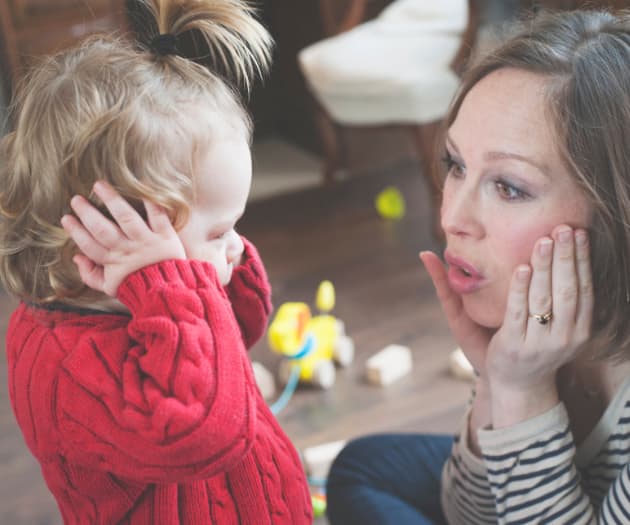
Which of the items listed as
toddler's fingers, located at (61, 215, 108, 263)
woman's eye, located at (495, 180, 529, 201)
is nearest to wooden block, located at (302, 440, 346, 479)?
woman's eye, located at (495, 180, 529, 201)

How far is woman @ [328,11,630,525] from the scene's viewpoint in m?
0.95

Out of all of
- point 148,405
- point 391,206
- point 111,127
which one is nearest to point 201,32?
point 111,127

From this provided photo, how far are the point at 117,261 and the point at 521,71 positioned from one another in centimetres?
50

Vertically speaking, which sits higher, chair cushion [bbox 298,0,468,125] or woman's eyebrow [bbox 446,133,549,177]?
woman's eyebrow [bbox 446,133,549,177]

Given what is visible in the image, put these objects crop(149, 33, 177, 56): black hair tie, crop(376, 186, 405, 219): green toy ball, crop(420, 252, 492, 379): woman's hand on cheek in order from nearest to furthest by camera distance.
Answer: crop(149, 33, 177, 56): black hair tie
crop(420, 252, 492, 379): woman's hand on cheek
crop(376, 186, 405, 219): green toy ball

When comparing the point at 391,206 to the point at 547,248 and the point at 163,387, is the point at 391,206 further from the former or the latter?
the point at 163,387

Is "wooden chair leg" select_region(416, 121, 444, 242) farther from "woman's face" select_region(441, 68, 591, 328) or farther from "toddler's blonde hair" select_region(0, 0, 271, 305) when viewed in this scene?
"toddler's blonde hair" select_region(0, 0, 271, 305)

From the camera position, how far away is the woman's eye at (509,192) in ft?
3.21

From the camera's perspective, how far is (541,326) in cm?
100

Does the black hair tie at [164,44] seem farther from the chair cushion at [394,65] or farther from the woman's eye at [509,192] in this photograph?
the chair cushion at [394,65]

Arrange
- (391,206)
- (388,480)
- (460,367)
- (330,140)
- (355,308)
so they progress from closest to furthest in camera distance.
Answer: (388,480) → (460,367) → (355,308) → (391,206) → (330,140)

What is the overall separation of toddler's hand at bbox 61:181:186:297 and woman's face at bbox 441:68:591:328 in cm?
35

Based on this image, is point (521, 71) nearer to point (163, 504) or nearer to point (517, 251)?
point (517, 251)

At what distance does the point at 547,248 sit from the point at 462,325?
22 centimetres
